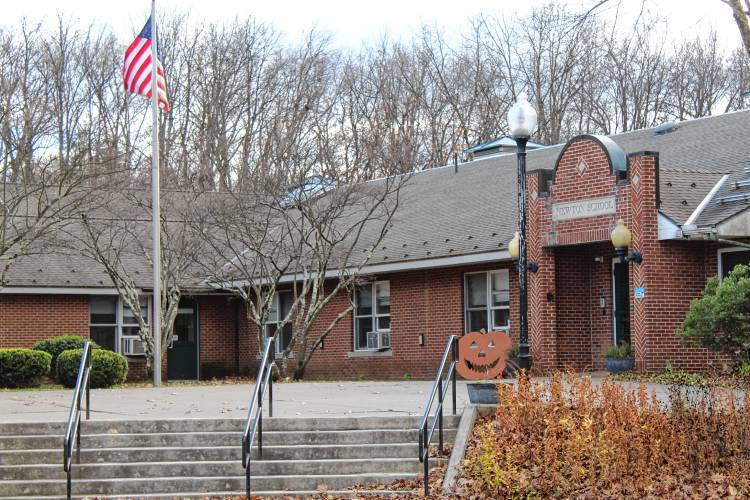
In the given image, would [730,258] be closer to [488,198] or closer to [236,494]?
[488,198]

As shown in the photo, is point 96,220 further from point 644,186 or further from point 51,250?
point 644,186

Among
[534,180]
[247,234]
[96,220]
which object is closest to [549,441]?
[534,180]

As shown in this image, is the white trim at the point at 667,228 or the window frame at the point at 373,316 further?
the window frame at the point at 373,316

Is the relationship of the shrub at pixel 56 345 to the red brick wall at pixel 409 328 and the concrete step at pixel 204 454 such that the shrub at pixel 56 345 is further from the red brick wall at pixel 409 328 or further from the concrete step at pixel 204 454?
the concrete step at pixel 204 454

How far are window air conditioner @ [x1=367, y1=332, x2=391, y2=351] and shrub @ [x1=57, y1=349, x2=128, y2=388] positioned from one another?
775 cm

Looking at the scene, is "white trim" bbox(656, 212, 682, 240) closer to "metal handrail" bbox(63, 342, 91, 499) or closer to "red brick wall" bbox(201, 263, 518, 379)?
"red brick wall" bbox(201, 263, 518, 379)

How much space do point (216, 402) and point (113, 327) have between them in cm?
1549

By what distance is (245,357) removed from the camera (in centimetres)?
3522

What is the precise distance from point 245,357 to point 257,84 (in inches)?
592

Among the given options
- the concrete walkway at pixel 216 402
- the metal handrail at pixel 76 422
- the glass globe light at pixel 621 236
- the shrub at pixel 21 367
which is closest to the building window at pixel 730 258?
the glass globe light at pixel 621 236

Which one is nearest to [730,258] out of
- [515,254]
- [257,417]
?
[515,254]

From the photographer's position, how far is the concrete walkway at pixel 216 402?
15.8 m

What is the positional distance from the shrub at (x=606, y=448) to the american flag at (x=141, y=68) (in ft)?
47.4

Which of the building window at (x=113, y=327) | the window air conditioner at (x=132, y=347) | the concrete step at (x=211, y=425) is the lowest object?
the concrete step at (x=211, y=425)
